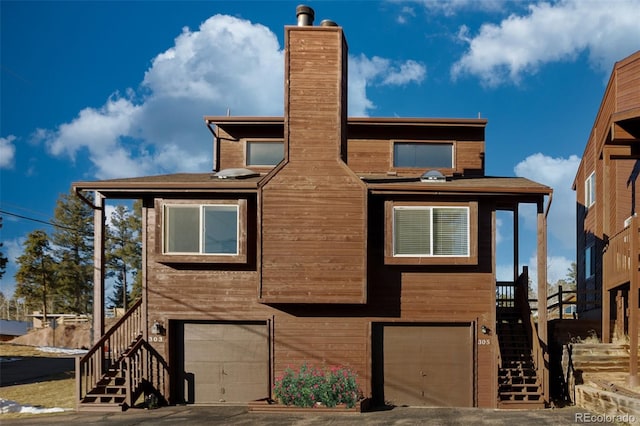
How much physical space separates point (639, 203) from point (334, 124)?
1041cm

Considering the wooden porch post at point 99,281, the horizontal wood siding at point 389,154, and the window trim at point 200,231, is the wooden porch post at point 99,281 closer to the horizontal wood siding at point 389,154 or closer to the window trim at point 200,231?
the window trim at point 200,231

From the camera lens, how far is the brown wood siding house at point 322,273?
54.7ft

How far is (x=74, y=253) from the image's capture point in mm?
60625

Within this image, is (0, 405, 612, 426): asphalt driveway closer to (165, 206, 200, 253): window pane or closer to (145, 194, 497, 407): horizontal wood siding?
(145, 194, 497, 407): horizontal wood siding

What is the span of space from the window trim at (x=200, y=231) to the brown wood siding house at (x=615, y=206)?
9406 mm

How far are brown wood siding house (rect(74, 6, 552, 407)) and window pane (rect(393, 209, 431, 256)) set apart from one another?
3 centimetres

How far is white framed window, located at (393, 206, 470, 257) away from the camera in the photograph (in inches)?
669

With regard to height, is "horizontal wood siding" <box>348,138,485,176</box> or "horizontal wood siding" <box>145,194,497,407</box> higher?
"horizontal wood siding" <box>348,138,485,176</box>

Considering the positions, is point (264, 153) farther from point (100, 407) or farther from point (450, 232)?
point (100, 407)

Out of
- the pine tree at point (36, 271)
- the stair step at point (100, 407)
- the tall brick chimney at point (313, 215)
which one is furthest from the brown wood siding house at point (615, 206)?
the pine tree at point (36, 271)

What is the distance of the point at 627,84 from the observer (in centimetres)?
1995

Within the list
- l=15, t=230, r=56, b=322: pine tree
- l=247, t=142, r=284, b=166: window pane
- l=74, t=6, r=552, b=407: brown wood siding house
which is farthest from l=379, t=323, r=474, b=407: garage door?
l=15, t=230, r=56, b=322: pine tree

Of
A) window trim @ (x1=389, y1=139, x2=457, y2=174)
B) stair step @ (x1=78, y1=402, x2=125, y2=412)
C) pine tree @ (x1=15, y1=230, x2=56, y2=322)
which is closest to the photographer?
stair step @ (x1=78, y1=402, x2=125, y2=412)

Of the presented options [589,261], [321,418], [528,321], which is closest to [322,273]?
[321,418]
